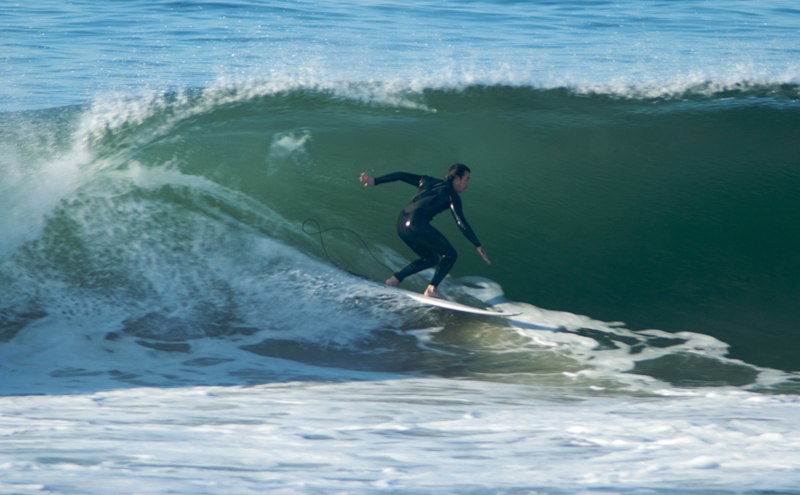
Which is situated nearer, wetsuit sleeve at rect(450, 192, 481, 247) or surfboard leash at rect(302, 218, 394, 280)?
wetsuit sleeve at rect(450, 192, 481, 247)

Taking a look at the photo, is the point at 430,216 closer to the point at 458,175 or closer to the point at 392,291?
the point at 458,175

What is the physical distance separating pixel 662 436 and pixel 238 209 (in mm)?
4468

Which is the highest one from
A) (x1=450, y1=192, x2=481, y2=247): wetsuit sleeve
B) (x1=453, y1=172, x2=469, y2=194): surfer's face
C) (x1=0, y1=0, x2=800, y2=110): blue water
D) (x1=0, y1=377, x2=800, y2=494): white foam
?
(x1=0, y1=0, x2=800, y2=110): blue water

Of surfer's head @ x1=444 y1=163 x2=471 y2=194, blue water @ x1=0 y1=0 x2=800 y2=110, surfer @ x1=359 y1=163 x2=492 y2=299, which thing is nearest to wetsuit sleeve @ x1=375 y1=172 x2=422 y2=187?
surfer @ x1=359 y1=163 x2=492 y2=299

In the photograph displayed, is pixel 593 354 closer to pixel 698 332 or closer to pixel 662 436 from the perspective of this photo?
pixel 698 332

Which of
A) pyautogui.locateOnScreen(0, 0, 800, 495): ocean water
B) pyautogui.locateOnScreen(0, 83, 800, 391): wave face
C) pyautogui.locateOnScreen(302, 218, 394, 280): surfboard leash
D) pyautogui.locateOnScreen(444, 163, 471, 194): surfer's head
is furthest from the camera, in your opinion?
pyautogui.locateOnScreen(302, 218, 394, 280): surfboard leash

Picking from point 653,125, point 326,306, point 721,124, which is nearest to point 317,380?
point 326,306

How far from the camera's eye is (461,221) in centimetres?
483

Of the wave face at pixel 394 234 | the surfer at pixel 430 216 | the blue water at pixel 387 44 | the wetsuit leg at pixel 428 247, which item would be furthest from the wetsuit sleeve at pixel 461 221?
the blue water at pixel 387 44

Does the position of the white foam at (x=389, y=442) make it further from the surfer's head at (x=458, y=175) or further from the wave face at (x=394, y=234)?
the surfer's head at (x=458, y=175)

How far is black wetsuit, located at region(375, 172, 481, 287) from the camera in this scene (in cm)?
499

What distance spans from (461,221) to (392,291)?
3.02 feet

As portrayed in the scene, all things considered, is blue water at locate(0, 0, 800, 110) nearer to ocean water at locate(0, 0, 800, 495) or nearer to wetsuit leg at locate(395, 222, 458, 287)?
ocean water at locate(0, 0, 800, 495)

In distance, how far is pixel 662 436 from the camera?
112 inches
